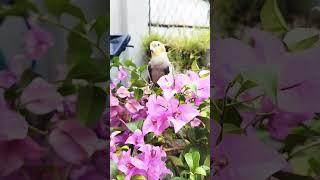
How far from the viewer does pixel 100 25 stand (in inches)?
35.4

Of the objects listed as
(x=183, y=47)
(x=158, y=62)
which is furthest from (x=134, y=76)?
(x=183, y=47)

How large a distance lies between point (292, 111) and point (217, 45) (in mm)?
185

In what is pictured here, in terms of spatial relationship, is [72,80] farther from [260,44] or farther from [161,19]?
[161,19]

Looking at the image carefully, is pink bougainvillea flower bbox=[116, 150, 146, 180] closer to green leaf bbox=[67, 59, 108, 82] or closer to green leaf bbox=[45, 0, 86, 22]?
green leaf bbox=[67, 59, 108, 82]

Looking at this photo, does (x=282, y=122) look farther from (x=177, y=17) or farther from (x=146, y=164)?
(x=177, y=17)

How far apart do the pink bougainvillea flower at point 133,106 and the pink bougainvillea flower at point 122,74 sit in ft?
0.85

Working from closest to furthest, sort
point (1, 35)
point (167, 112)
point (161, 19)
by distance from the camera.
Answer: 1. point (1, 35)
2. point (167, 112)
3. point (161, 19)

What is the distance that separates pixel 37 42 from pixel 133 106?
561 millimetres

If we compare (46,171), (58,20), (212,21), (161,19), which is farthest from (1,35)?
(161,19)

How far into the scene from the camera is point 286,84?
2.98ft

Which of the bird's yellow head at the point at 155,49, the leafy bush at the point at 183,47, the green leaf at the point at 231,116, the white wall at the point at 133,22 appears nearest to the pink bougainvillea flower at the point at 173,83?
the green leaf at the point at 231,116

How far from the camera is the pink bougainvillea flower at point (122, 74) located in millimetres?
1680

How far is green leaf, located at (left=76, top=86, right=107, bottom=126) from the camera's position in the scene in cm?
91

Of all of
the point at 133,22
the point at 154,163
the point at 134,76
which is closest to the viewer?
the point at 154,163
